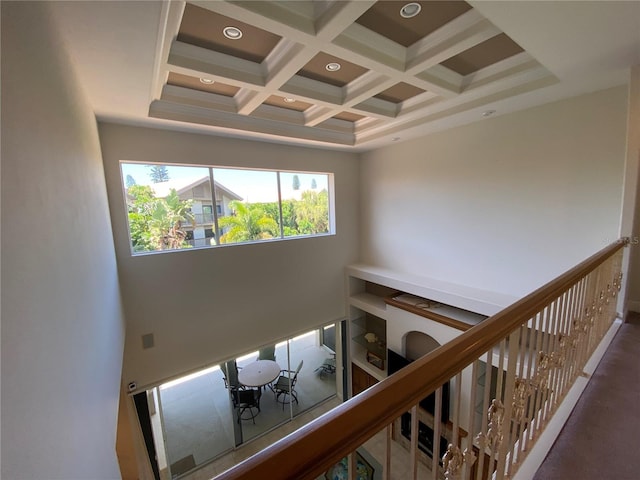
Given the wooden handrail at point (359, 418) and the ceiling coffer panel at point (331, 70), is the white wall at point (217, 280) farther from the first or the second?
the wooden handrail at point (359, 418)

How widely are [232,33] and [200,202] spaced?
2.52 metres

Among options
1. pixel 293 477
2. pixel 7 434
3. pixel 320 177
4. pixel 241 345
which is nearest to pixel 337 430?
pixel 293 477

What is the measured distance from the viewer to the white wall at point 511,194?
2.96 meters

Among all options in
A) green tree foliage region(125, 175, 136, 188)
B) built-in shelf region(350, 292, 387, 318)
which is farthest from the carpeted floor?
green tree foliage region(125, 175, 136, 188)

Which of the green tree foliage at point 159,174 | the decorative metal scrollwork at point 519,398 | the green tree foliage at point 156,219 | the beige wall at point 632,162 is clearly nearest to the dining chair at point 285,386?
the green tree foliage at point 156,219

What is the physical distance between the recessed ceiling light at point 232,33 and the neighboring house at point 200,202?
2296 millimetres

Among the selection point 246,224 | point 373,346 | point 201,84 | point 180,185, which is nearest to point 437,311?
point 373,346

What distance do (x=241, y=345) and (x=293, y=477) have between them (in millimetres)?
4550

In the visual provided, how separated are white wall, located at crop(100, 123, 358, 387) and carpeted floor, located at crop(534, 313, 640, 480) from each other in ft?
13.1

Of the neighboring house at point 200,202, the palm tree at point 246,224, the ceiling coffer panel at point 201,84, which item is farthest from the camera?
the palm tree at point 246,224

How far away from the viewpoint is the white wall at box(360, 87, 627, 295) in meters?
2.96

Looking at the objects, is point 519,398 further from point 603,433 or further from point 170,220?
point 170,220

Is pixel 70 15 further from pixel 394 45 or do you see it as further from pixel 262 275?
pixel 262 275

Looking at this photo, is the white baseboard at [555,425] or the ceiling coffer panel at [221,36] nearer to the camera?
the white baseboard at [555,425]
